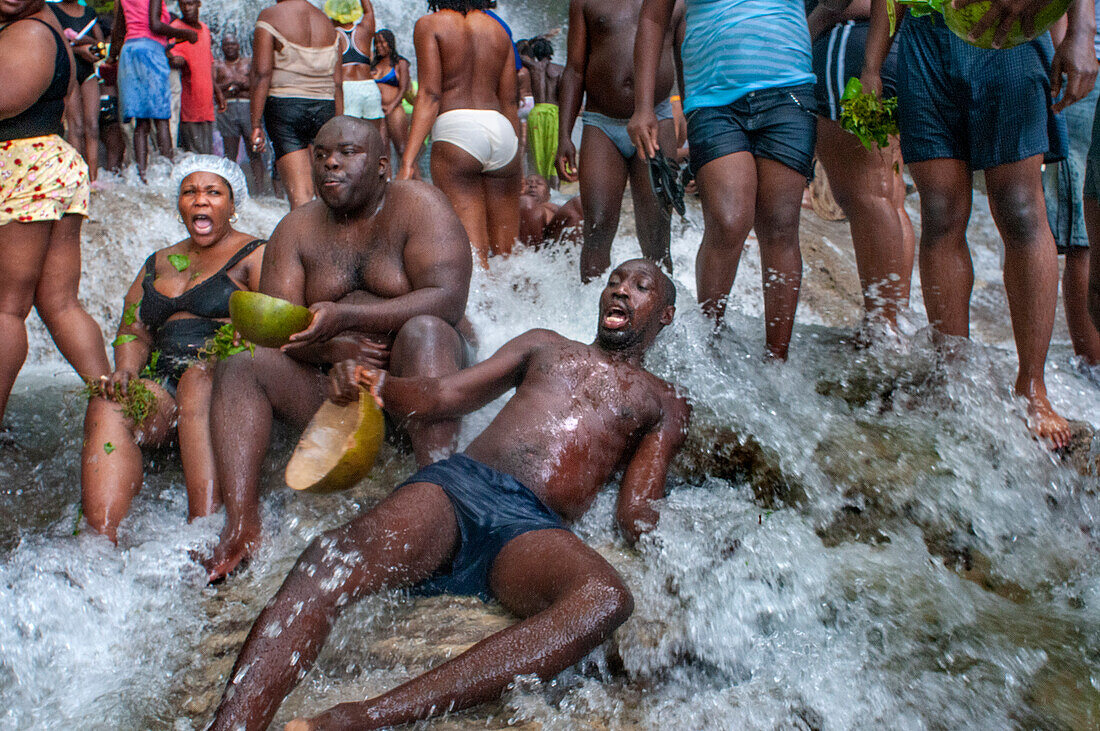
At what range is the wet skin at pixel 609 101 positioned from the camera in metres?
4.41

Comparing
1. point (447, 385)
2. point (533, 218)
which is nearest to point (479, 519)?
point (447, 385)

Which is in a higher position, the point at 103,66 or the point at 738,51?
the point at 738,51

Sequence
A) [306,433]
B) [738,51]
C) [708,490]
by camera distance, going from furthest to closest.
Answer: [738,51]
[708,490]
[306,433]

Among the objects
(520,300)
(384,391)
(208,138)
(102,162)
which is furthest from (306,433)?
(102,162)

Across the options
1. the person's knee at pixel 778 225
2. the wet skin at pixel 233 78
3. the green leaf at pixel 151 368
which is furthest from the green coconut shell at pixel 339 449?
the wet skin at pixel 233 78

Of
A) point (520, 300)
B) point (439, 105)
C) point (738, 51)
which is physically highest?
point (738, 51)

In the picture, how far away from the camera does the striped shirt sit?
3.30m

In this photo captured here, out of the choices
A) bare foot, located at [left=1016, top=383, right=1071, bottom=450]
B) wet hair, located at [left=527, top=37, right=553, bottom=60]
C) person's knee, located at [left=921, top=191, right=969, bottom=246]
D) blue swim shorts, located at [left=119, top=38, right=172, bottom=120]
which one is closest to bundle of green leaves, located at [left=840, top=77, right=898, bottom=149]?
person's knee, located at [left=921, top=191, right=969, bottom=246]

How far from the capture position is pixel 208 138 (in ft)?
24.6

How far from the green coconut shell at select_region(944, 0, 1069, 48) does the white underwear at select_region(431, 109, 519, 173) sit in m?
2.85

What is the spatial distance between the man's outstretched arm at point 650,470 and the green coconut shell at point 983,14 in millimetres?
1340

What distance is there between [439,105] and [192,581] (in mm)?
3124

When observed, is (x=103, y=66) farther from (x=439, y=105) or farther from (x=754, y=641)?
(x=754, y=641)

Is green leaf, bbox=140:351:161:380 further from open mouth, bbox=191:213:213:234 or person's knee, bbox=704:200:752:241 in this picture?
person's knee, bbox=704:200:752:241
